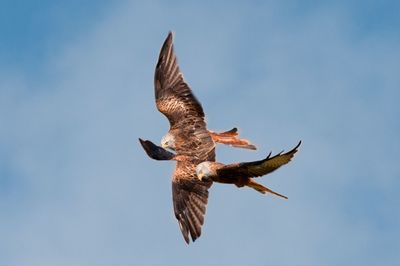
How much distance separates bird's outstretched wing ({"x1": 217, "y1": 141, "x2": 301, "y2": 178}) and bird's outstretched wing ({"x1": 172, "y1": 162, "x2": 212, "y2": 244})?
60.1 inches

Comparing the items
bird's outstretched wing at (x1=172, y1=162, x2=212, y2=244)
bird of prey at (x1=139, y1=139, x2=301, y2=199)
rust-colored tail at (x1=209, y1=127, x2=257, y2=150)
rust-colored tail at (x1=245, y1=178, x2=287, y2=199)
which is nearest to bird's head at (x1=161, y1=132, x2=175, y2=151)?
rust-colored tail at (x1=209, y1=127, x2=257, y2=150)

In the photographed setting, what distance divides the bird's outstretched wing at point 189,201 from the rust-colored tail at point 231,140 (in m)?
1.55

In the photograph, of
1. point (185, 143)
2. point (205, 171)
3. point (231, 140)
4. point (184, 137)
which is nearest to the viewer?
point (205, 171)

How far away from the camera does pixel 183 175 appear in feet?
58.8

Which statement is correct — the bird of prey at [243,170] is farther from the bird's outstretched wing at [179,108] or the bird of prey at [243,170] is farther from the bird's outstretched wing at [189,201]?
the bird's outstretched wing at [179,108]

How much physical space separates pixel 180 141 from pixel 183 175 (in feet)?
4.35

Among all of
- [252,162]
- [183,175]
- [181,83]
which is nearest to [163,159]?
[183,175]

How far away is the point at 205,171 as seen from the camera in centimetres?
1653

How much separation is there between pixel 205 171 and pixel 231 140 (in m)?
3.00

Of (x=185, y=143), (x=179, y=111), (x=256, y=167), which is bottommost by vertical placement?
(x=256, y=167)

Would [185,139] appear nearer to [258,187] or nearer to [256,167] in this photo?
[258,187]

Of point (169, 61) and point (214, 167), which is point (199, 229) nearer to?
point (214, 167)

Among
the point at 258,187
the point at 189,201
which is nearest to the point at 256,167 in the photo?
the point at 258,187

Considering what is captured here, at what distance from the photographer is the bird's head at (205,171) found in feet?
Answer: 54.0
